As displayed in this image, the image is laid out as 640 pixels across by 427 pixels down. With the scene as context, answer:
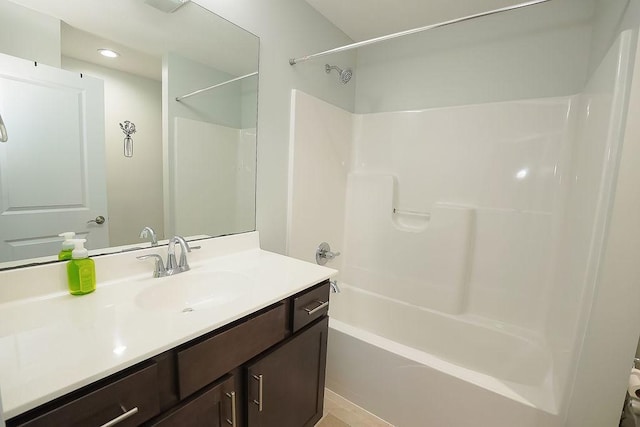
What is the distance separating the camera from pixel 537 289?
1.66 metres

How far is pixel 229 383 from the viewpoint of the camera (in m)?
0.83

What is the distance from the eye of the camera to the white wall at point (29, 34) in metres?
0.80

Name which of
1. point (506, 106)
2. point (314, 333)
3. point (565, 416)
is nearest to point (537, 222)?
point (506, 106)

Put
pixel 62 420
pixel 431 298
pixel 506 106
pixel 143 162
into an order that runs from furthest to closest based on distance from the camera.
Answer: pixel 431 298
pixel 506 106
pixel 143 162
pixel 62 420

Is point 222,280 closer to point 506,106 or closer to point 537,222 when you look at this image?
point 537,222

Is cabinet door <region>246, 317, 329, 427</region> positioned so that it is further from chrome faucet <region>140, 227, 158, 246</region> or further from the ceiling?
the ceiling

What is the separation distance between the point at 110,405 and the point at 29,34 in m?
1.09

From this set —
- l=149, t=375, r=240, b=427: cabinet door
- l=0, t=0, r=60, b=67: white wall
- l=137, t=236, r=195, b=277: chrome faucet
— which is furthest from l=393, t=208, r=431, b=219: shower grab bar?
l=0, t=0, r=60, b=67: white wall

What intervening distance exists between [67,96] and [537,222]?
7.58 ft

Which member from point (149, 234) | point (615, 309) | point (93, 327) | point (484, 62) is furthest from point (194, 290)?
point (484, 62)

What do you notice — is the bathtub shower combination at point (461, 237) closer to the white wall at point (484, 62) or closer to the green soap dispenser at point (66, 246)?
the white wall at point (484, 62)

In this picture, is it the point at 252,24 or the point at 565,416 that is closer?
the point at 565,416

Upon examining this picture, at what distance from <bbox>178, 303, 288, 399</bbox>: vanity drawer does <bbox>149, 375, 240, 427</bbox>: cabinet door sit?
0.08 feet

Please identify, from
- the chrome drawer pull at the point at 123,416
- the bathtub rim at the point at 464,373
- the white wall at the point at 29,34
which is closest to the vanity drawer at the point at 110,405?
the chrome drawer pull at the point at 123,416
